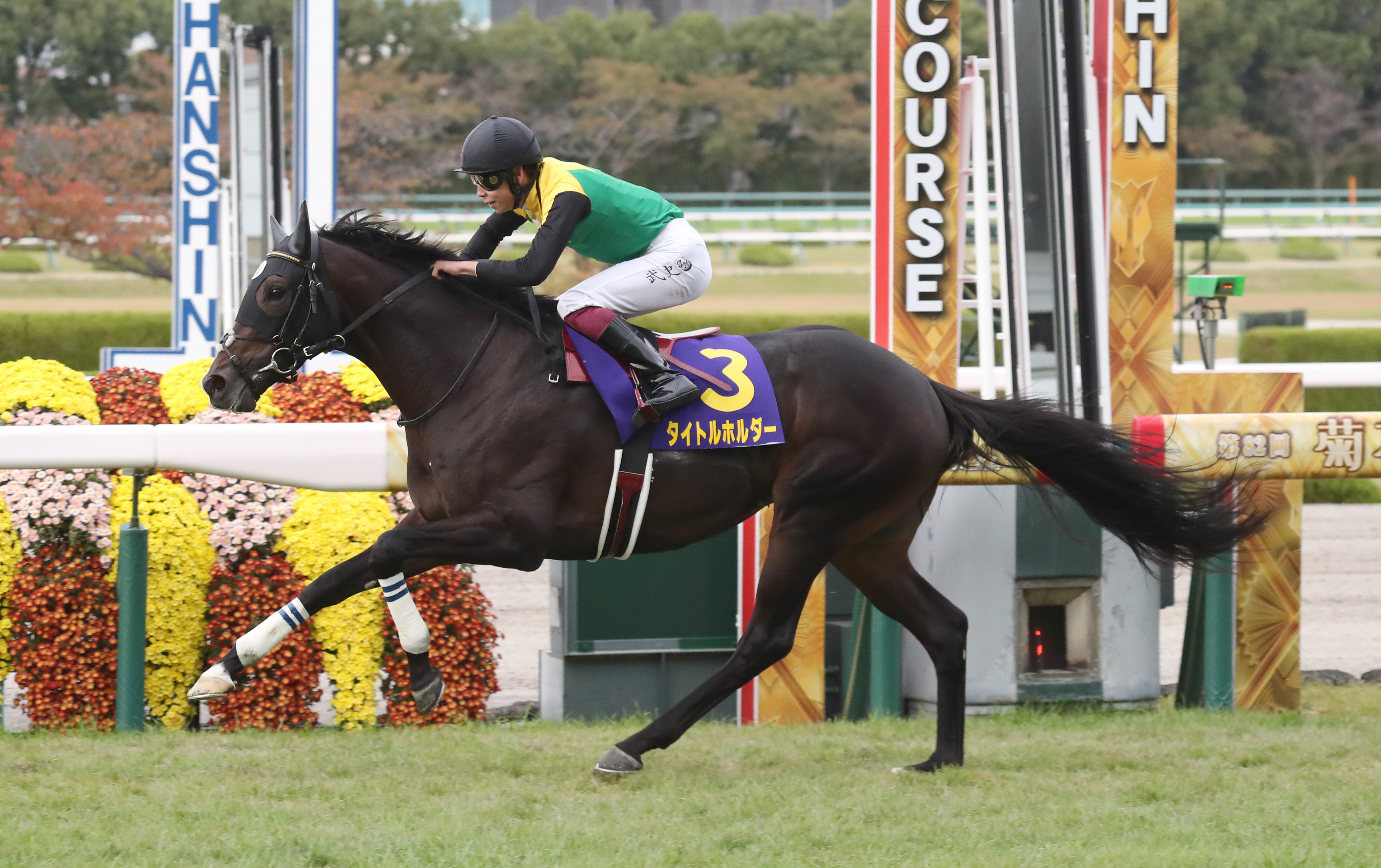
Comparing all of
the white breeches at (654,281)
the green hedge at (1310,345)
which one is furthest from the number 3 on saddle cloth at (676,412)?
the green hedge at (1310,345)

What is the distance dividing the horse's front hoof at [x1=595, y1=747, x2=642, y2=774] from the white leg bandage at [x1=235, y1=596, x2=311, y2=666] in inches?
35.6

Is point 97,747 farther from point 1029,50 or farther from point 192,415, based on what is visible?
point 1029,50

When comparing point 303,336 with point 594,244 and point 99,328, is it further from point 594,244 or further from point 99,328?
point 99,328

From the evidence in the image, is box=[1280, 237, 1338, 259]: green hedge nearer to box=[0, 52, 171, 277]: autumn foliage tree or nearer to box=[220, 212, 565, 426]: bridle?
box=[0, 52, 171, 277]: autumn foliage tree

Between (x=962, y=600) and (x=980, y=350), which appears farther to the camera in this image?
(x=980, y=350)

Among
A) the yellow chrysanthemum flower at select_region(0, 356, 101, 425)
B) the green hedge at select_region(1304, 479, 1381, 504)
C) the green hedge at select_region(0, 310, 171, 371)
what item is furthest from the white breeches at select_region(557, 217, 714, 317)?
the green hedge at select_region(0, 310, 171, 371)

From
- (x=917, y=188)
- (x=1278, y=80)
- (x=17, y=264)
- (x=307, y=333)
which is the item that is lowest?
(x=307, y=333)

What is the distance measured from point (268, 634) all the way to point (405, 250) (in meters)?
1.17

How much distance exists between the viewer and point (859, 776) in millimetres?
4461

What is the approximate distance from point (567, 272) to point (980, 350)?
22.1 m

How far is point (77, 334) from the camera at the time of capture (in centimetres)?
1906

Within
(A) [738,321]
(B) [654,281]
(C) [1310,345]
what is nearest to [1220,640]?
(B) [654,281]

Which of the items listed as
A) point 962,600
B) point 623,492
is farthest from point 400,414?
point 962,600

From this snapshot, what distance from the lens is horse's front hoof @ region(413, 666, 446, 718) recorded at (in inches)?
171
